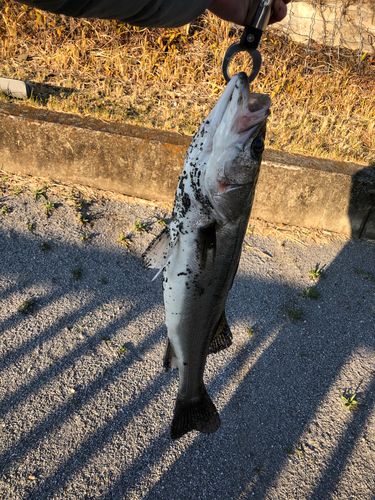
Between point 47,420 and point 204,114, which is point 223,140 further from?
point 204,114

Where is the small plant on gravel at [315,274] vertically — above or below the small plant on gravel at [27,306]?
above

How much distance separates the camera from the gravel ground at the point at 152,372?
2.96m

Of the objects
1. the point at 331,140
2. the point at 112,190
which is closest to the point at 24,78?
the point at 112,190

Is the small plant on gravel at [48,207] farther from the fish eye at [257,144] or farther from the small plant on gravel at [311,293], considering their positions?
the fish eye at [257,144]

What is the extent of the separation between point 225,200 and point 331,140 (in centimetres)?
485

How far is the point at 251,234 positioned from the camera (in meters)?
5.18

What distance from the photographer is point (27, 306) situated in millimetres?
3848

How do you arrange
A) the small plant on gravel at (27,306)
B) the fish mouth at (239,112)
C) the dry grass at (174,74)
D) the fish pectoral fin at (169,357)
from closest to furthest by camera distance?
the fish mouth at (239,112)
the fish pectoral fin at (169,357)
the small plant on gravel at (27,306)
the dry grass at (174,74)

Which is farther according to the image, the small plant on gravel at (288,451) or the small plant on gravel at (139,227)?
the small plant on gravel at (139,227)

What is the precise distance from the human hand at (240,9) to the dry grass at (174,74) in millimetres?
3868

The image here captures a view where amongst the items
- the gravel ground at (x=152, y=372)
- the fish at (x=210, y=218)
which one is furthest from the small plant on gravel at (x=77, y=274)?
the fish at (x=210, y=218)

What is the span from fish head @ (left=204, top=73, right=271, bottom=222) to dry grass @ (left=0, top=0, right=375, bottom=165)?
421 centimetres

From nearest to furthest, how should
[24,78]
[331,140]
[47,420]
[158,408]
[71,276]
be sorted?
[47,420]
[158,408]
[71,276]
[331,140]
[24,78]

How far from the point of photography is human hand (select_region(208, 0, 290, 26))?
193 centimetres
